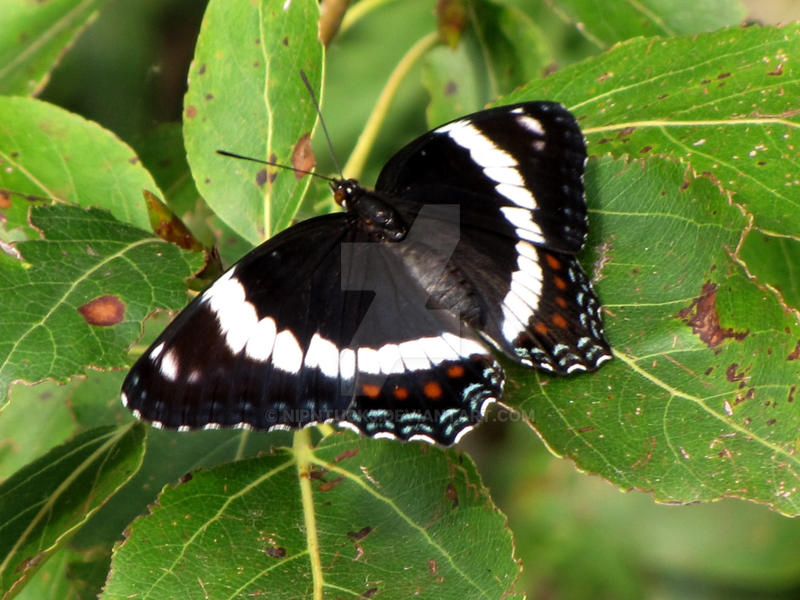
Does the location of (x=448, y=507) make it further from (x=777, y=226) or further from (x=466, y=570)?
(x=777, y=226)

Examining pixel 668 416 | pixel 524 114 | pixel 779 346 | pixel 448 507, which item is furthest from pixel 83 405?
pixel 779 346

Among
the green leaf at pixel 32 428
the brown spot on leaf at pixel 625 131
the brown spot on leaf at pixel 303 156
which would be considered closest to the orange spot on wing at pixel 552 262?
the brown spot on leaf at pixel 625 131

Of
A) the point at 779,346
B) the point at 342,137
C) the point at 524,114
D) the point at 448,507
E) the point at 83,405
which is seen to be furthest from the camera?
the point at 342,137

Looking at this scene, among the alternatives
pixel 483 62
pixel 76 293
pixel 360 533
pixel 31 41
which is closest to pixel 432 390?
pixel 360 533

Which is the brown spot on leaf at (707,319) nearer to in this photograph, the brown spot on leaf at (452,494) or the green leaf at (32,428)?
the brown spot on leaf at (452,494)

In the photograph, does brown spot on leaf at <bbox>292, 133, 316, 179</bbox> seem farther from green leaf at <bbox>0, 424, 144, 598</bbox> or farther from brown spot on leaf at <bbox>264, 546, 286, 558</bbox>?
brown spot on leaf at <bbox>264, 546, 286, 558</bbox>

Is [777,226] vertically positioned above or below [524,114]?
below

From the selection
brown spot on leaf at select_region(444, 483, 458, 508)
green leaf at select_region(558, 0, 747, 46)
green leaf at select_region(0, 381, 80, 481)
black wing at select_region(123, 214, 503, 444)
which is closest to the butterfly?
black wing at select_region(123, 214, 503, 444)
